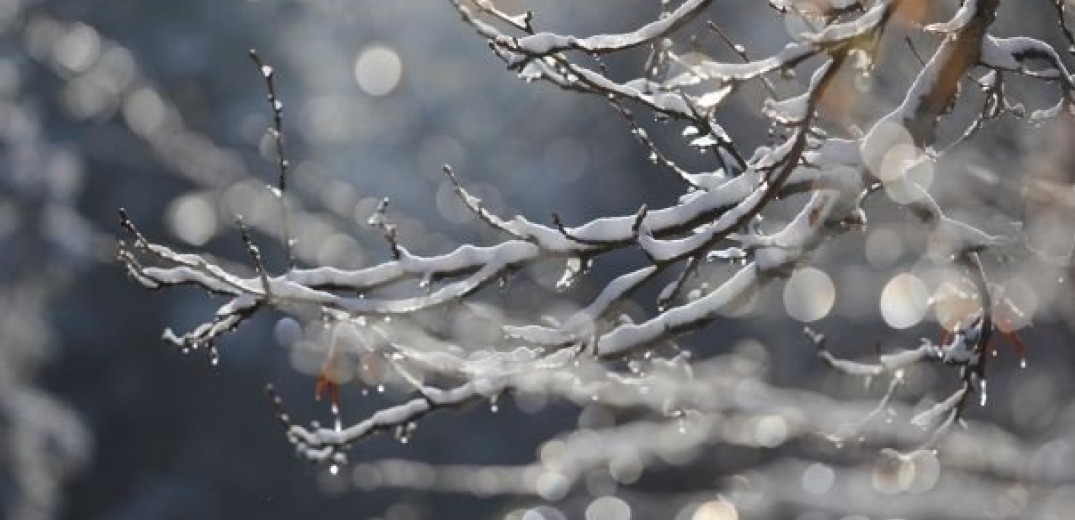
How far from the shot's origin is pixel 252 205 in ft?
74.5

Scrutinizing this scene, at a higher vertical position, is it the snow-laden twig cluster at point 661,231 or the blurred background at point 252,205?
the blurred background at point 252,205

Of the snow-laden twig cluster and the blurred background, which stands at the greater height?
the blurred background

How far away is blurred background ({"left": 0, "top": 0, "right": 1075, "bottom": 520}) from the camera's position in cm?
2294

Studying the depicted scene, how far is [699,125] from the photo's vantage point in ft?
13.1

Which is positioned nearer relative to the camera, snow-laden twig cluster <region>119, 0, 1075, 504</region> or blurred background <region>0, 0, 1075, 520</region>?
A: snow-laden twig cluster <region>119, 0, 1075, 504</region>

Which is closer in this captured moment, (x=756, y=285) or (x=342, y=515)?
(x=756, y=285)

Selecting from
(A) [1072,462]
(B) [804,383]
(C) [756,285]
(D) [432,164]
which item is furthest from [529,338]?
(D) [432,164]

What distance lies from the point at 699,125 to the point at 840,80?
62 cm

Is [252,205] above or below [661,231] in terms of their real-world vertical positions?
above

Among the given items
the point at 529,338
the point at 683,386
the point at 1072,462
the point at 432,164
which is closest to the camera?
the point at 529,338

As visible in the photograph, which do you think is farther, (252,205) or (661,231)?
(252,205)

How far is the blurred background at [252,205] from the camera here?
2294 centimetres

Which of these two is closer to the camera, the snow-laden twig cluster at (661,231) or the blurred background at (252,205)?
the snow-laden twig cluster at (661,231)

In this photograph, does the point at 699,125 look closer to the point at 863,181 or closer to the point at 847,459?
the point at 863,181
